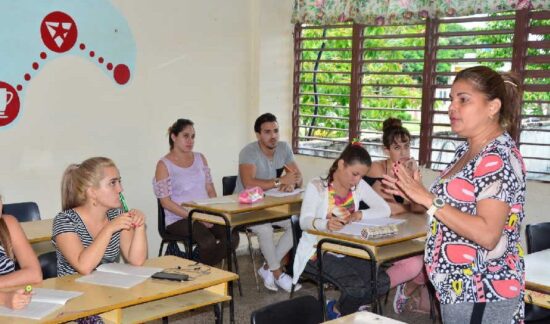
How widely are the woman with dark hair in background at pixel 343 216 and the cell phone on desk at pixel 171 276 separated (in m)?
1.33

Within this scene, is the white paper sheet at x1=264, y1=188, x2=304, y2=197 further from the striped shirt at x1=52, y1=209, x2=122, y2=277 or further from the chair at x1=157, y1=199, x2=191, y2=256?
the striped shirt at x1=52, y1=209, x2=122, y2=277

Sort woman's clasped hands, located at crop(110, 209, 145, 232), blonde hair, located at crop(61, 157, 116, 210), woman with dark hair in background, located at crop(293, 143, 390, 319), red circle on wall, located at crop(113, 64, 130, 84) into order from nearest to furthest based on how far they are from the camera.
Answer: woman's clasped hands, located at crop(110, 209, 145, 232) < blonde hair, located at crop(61, 157, 116, 210) < woman with dark hair in background, located at crop(293, 143, 390, 319) < red circle on wall, located at crop(113, 64, 130, 84)

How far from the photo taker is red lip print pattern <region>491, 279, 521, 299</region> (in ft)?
7.36

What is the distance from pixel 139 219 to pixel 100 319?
57cm

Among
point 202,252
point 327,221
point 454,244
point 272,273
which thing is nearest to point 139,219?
point 327,221

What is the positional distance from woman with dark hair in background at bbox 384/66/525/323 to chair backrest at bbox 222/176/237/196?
3.75 meters

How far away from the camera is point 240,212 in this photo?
5.12 meters

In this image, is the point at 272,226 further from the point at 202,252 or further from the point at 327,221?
the point at 327,221

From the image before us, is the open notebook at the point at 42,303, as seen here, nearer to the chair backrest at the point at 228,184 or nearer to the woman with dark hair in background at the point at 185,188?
the woman with dark hair in background at the point at 185,188

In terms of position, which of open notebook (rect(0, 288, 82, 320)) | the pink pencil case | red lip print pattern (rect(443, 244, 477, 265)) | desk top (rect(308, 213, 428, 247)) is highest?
red lip print pattern (rect(443, 244, 477, 265))

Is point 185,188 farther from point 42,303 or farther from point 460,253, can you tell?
point 460,253

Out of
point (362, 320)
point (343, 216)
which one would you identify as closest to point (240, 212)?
point (343, 216)

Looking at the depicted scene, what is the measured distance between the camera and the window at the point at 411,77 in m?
5.11

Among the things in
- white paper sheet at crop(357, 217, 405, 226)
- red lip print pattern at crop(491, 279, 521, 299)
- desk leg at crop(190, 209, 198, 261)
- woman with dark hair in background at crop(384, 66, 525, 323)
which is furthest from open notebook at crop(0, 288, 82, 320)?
desk leg at crop(190, 209, 198, 261)
